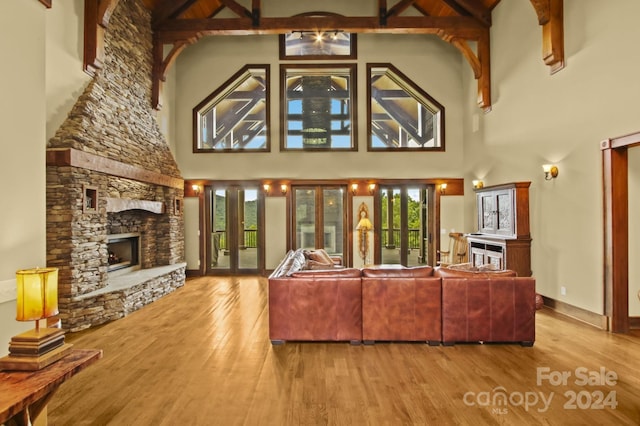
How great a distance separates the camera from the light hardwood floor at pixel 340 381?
2543 mm

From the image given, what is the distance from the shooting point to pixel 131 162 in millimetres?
6027

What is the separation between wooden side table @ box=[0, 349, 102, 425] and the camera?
1638 millimetres

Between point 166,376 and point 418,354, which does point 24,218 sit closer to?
point 166,376

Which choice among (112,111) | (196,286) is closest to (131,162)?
(112,111)

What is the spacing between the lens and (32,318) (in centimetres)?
194

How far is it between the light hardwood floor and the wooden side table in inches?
27.5

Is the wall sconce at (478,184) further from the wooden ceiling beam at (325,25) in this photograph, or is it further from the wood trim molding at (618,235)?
the wood trim molding at (618,235)

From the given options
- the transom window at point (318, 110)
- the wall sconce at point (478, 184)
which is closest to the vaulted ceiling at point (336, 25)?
the transom window at point (318, 110)

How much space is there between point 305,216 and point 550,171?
17.4ft

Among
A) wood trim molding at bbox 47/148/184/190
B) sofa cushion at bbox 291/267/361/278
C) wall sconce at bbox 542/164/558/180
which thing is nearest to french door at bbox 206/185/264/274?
wood trim molding at bbox 47/148/184/190

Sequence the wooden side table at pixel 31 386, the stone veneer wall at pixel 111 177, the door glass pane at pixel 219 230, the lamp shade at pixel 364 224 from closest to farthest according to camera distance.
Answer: the wooden side table at pixel 31 386 < the stone veneer wall at pixel 111 177 < the lamp shade at pixel 364 224 < the door glass pane at pixel 219 230

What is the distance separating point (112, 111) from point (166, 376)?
4432 millimetres

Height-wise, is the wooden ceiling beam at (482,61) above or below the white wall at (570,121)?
above

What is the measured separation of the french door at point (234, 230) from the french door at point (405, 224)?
3.16 meters
